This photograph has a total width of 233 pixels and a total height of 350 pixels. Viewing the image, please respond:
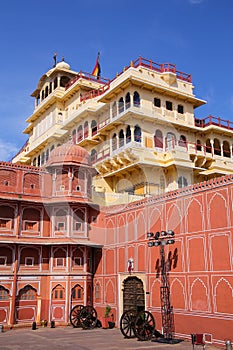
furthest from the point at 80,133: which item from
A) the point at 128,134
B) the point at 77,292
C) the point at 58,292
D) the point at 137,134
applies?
the point at 58,292

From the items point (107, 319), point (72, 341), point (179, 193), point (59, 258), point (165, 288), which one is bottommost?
point (72, 341)

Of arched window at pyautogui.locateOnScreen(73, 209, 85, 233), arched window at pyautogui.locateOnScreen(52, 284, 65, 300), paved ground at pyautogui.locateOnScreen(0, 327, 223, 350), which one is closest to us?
paved ground at pyautogui.locateOnScreen(0, 327, 223, 350)

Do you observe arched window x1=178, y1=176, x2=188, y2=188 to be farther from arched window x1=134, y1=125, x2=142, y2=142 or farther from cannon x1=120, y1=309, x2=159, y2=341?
cannon x1=120, y1=309, x2=159, y2=341

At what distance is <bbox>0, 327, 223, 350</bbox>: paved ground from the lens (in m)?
16.0

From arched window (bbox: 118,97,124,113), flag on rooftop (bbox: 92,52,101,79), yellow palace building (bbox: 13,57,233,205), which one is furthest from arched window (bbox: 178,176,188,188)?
flag on rooftop (bbox: 92,52,101,79)

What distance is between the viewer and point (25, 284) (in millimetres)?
23047

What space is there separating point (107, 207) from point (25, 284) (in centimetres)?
→ 709

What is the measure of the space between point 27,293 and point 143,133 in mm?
14101

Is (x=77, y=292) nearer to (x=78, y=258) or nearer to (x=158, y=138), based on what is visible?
(x=78, y=258)

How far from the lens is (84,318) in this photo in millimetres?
22328

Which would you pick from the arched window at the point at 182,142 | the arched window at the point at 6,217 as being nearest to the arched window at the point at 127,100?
the arched window at the point at 182,142

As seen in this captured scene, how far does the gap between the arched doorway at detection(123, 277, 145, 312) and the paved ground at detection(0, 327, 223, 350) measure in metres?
1.59

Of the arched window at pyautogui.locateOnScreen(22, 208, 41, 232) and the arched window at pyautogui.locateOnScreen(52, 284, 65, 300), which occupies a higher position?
the arched window at pyautogui.locateOnScreen(22, 208, 41, 232)

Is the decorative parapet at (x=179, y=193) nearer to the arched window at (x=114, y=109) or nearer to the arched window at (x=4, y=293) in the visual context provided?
the arched window at (x=4, y=293)
